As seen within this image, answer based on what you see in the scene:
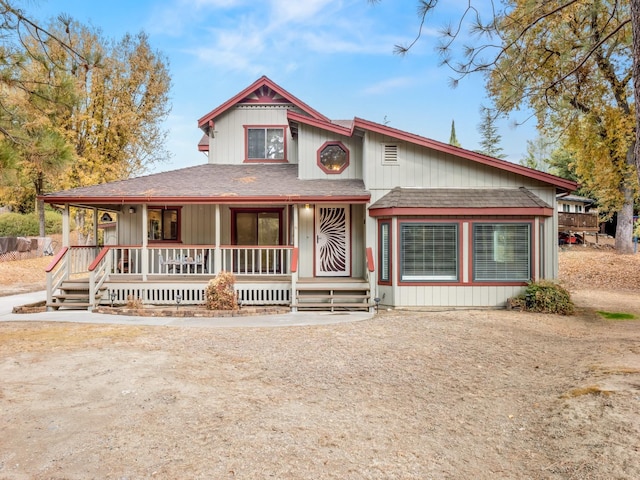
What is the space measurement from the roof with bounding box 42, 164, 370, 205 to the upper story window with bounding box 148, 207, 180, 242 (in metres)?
1.13

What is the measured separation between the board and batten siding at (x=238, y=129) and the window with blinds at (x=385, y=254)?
4.90 m

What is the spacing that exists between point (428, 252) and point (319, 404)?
6723 millimetres

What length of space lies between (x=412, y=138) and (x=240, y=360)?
7.50 m

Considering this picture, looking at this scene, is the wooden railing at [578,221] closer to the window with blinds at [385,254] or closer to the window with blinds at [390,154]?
the window with blinds at [390,154]

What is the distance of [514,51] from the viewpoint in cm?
734

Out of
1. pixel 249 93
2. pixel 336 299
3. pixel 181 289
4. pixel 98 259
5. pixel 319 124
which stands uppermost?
pixel 249 93

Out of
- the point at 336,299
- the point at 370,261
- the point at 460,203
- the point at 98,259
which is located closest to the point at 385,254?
the point at 370,261

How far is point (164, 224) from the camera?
12883 millimetres

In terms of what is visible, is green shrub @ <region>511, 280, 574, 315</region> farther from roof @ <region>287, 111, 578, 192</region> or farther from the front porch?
the front porch

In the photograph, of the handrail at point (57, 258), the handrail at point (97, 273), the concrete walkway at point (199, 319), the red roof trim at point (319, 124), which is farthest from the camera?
the red roof trim at point (319, 124)

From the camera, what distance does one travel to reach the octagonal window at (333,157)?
12.3 m

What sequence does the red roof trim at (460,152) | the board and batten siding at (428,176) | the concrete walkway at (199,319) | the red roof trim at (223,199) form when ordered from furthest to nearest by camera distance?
the board and batten siding at (428,176), the red roof trim at (460,152), the red roof trim at (223,199), the concrete walkway at (199,319)

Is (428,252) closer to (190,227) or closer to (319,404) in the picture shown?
(319,404)

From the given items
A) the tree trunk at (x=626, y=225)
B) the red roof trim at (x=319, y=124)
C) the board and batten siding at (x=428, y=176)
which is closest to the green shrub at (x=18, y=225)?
the red roof trim at (x=319, y=124)
